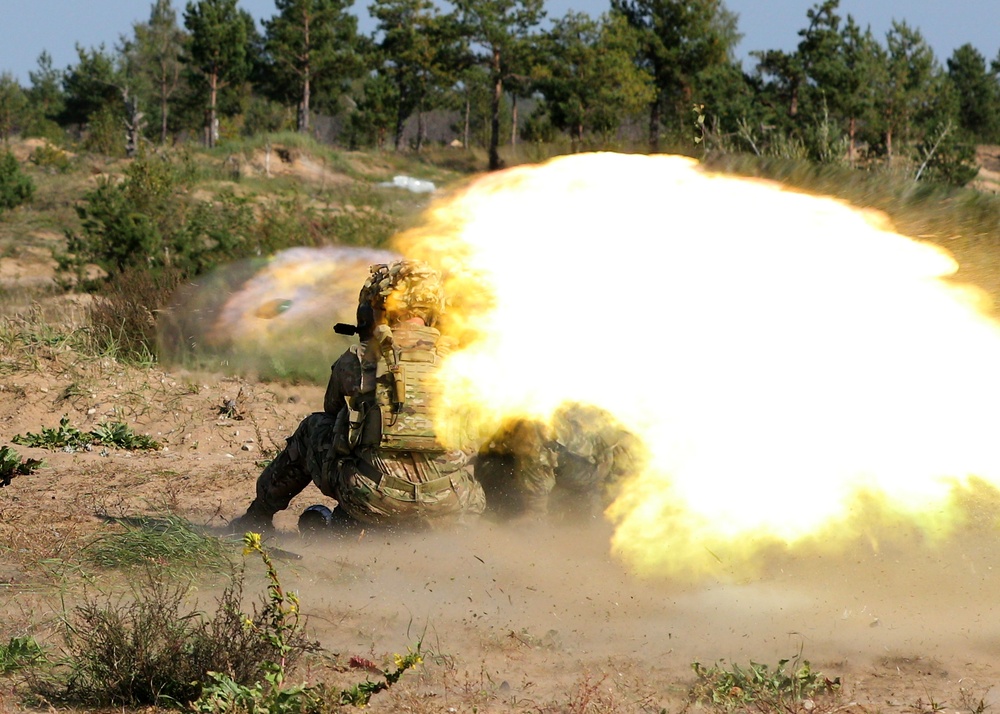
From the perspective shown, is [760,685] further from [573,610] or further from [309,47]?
[309,47]

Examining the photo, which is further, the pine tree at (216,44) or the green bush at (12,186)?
the pine tree at (216,44)

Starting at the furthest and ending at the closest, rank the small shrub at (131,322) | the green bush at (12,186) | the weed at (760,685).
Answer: the green bush at (12,186) < the small shrub at (131,322) < the weed at (760,685)

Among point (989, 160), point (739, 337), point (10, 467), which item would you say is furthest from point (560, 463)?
point (989, 160)

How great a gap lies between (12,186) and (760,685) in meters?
30.4

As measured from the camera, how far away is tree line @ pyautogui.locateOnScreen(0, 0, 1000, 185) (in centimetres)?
4388

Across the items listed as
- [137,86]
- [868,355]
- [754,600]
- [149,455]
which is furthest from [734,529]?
[137,86]

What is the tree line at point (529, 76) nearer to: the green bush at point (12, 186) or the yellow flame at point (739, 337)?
the green bush at point (12, 186)

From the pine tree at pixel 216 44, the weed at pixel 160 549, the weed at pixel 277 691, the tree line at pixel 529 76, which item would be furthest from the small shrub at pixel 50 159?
the weed at pixel 277 691

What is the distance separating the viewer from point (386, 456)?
19.7ft

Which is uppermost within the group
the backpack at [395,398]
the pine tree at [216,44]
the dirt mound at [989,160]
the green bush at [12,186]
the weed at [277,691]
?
the pine tree at [216,44]

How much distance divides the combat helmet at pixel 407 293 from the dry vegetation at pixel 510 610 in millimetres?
1172

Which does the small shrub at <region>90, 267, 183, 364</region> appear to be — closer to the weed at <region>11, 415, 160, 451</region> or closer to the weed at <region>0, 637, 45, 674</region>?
the weed at <region>11, 415, 160, 451</region>

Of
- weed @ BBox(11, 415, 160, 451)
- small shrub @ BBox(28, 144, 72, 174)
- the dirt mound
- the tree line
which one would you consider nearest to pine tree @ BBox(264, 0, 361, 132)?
the tree line

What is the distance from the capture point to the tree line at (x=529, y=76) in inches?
1727
